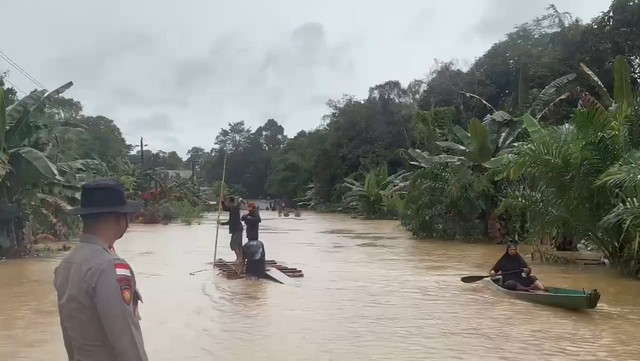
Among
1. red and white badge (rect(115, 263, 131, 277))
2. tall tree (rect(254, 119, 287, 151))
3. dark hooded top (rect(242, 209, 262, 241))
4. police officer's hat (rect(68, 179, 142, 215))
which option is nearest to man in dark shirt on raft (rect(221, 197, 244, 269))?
dark hooded top (rect(242, 209, 262, 241))

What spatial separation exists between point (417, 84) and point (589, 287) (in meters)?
46.9

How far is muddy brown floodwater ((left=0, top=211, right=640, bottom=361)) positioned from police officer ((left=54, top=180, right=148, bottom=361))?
17.3 feet

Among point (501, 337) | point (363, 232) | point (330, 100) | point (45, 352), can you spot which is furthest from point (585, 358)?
point (330, 100)

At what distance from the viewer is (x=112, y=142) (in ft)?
185

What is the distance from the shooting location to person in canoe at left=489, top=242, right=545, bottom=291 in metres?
11.7

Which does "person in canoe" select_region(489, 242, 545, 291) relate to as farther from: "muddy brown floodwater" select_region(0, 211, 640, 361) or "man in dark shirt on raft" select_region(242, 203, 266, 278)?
"man in dark shirt on raft" select_region(242, 203, 266, 278)

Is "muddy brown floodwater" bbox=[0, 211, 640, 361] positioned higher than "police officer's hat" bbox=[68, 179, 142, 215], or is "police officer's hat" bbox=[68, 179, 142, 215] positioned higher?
"police officer's hat" bbox=[68, 179, 142, 215]

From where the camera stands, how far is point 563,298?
10.3m

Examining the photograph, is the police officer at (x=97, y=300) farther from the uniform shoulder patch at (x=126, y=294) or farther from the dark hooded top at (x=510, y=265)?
the dark hooded top at (x=510, y=265)

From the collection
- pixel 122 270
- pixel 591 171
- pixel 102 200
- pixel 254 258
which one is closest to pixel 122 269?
pixel 122 270

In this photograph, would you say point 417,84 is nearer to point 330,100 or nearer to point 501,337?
point 330,100

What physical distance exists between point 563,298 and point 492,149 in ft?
44.4

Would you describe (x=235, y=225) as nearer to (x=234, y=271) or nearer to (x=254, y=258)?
(x=234, y=271)

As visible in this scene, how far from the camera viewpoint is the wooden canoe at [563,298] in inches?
394
